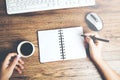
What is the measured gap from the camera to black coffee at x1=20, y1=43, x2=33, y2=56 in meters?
1.32

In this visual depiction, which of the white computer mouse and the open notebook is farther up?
the white computer mouse

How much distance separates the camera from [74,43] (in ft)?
4.48

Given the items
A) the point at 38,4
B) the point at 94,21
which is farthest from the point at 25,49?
the point at 94,21

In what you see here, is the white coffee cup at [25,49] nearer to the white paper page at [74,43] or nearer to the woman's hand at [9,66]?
the woman's hand at [9,66]

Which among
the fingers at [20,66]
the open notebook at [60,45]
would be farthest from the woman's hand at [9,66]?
the open notebook at [60,45]

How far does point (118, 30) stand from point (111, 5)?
143 millimetres

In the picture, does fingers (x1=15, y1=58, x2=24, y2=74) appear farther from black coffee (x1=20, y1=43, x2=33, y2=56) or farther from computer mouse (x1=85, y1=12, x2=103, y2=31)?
computer mouse (x1=85, y1=12, x2=103, y2=31)

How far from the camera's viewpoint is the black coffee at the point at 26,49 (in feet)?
4.32

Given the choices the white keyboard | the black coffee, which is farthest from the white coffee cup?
the white keyboard

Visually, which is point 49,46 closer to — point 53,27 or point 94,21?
point 53,27

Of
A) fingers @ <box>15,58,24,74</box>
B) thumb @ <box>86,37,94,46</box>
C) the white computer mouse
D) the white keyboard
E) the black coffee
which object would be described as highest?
the white keyboard

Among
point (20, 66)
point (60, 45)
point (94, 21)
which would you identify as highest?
point (94, 21)

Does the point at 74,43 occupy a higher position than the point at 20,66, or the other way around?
the point at 74,43

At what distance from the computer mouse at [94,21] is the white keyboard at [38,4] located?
0.22ft
